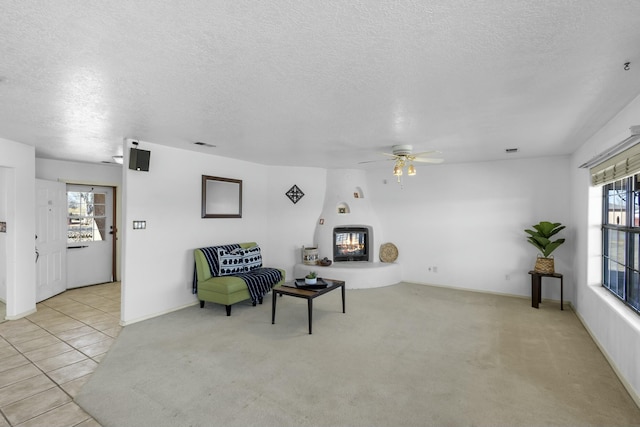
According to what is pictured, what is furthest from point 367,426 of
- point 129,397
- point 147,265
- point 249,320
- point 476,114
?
point 147,265

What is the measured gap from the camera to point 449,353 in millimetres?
3199

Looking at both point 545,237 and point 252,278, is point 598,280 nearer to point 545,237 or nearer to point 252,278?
point 545,237

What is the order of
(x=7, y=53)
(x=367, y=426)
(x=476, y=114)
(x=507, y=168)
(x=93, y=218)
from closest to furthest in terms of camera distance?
(x=7, y=53), (x=367, y=426), (x=476, y=114), (x=507, y=168), (x=93, y=218)

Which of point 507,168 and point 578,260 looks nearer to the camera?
point 578,260

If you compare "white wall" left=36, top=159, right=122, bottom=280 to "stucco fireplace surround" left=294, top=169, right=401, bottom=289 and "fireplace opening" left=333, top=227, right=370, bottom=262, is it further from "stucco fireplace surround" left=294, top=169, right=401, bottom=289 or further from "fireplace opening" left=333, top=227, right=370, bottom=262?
"fireplace opening" left=333, top=227, right=370, bottom=262

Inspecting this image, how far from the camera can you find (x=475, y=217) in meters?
5.68

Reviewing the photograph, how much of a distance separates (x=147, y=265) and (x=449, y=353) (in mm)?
3744

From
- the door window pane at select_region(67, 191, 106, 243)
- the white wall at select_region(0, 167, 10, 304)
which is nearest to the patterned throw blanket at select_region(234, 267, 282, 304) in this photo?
the white wall at select_region(0, 167, 10, 304)

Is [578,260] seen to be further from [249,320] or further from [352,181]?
[249,320]

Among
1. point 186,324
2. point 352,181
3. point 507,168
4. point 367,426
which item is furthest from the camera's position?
point 352,181

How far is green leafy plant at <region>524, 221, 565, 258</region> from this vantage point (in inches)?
183

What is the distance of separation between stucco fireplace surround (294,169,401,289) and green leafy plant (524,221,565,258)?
2.36m

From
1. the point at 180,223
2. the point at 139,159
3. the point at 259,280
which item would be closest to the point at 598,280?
the point at 259,280

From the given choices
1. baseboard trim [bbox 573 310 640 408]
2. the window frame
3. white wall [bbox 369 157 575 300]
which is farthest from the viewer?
white wall [bbox 369 157 575 300]
